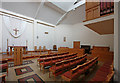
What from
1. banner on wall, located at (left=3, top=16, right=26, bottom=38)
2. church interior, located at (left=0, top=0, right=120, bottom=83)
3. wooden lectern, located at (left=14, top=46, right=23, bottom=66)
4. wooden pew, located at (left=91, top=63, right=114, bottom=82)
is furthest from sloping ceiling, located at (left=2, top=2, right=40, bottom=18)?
wooden pew, located at (left=91, top=63, right=114, bottom=82)

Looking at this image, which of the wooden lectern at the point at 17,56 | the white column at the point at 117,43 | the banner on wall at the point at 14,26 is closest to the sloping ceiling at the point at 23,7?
the banner on wall at the point at 14,26

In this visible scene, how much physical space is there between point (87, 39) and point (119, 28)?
6.76m

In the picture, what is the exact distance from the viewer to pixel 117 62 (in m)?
1.55

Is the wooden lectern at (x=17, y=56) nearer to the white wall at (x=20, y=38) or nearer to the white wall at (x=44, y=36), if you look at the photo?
the white wall at (x=20, y=38)

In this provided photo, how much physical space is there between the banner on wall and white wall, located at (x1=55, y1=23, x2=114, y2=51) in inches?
205

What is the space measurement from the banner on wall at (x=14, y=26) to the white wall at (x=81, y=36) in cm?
520

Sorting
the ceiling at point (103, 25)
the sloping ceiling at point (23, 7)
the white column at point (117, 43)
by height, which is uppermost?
the sloping ceiling at point (23, 7)

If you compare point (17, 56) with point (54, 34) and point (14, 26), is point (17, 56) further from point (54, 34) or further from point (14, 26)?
point (54, 34)

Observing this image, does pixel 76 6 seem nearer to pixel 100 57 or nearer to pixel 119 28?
pixel 100 57

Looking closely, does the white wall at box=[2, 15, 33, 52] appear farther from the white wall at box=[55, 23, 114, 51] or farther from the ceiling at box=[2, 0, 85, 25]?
the white wall at box=[55, 23, 114, 51]

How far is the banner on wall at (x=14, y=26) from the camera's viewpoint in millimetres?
5805

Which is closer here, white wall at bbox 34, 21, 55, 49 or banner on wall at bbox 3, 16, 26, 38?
banner on wall at bbox 3, 16, 26, 38

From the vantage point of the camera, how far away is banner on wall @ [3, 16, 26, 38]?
19.0 feet

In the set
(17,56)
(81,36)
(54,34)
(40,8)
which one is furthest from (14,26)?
(81,36)
